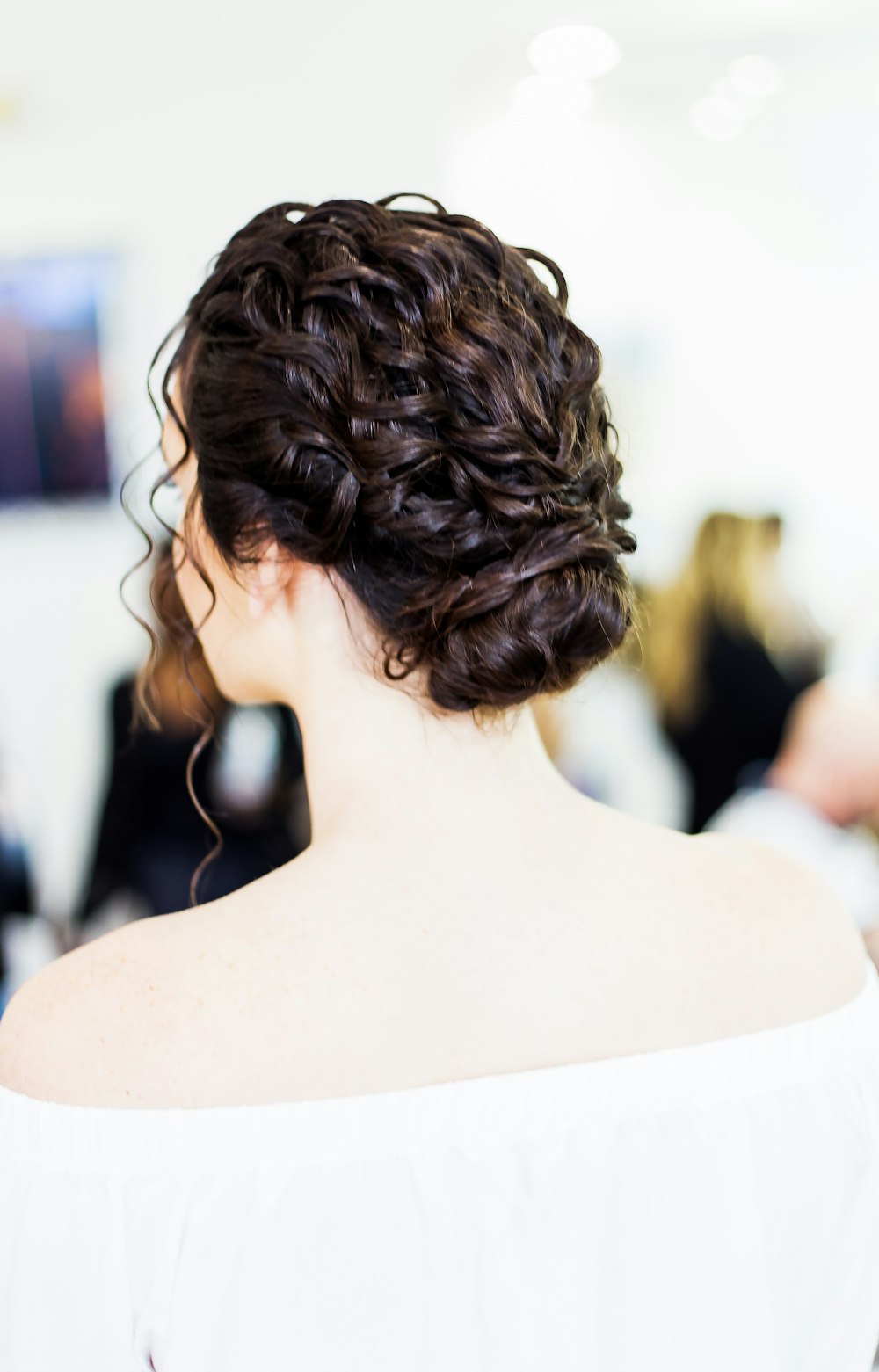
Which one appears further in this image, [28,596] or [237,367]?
[28,596]

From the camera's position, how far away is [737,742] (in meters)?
2.25

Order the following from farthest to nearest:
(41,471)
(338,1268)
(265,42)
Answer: (41,471) < (265,42) < (338,1268)

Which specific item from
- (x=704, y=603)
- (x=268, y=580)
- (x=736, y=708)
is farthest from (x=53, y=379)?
(x=268, y=580)

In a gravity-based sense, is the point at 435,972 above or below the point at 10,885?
above

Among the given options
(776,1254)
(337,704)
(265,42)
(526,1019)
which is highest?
(265,42)

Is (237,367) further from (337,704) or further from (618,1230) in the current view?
(618,1230)

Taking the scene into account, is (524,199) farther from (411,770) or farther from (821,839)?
(411,770)

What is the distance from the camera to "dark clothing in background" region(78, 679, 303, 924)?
184 cm

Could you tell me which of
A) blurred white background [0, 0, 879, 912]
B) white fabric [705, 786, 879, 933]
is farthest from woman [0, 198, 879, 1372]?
blurred white background [0, 0, 879, 912]

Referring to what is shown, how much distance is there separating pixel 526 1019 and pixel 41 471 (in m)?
2.12

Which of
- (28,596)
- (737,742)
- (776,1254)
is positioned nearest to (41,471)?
(28,596)

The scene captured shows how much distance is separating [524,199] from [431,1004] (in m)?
2.07

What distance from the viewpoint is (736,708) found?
2.24 metres

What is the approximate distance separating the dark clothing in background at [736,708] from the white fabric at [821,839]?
176 mm
